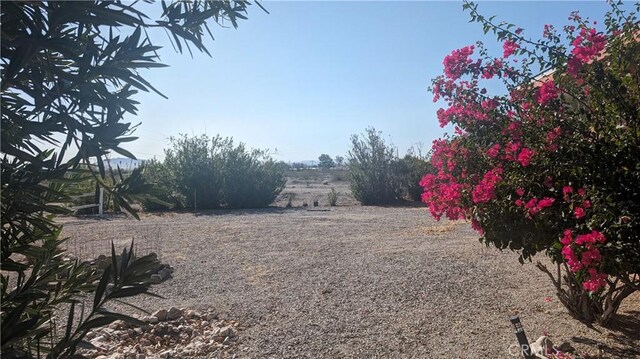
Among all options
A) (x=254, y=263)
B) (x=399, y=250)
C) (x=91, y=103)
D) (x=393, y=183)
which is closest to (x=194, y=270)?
(x=254, y=263)

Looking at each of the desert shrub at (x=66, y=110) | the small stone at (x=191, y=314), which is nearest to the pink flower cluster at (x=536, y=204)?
the desert shrub at (x=66, y=110)

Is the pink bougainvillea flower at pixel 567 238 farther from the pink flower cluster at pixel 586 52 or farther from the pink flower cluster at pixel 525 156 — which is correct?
the pink flower cluster at pixel 586 52

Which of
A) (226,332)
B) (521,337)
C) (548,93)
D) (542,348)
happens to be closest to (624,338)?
(542,348)

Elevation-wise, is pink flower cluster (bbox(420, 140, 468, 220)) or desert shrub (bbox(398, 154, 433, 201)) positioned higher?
desert shrub (bbox(398, 154, 433, 201))

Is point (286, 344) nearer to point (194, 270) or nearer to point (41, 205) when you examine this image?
point (41, 205)

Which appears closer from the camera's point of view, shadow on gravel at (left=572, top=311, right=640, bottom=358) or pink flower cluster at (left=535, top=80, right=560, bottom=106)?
pink flower cluster at (left=535, top=80, right=560, bottom=106)

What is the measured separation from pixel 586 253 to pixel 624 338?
5.83 feet

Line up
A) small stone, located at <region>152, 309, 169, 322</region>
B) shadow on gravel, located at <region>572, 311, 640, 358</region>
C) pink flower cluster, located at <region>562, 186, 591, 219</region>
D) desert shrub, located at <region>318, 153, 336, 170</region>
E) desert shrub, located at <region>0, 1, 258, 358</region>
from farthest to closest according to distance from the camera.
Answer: desert shrub, located at <region>318, 153, 336, 170</region> < small stone, located at <region>152, 309, 169, 322</region> < shadow on gravel, located at <region>572, 311, 640, 358</region> < pink flower cluster, located at <region>562, 186, 591, 219</region> < desert shrub, located at <region>0, 1, 258, 358</region>

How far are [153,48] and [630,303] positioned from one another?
197 inches

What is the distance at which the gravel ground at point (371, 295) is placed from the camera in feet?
12.2

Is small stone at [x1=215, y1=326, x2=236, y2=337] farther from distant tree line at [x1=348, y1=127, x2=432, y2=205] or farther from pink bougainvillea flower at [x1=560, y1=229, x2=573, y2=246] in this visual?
distant tree line at [x1=348, y1=127, x2=432, y2=205]

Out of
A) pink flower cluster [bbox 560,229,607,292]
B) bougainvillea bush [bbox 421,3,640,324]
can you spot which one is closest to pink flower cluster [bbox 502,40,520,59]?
bougainvillea bush [bbox 421,3,640,324]

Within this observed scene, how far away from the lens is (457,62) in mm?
3613

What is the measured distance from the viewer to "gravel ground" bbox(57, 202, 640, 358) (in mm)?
3711
